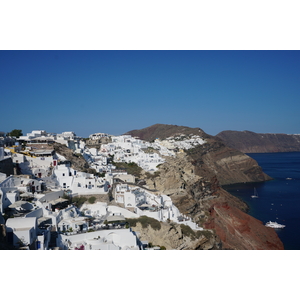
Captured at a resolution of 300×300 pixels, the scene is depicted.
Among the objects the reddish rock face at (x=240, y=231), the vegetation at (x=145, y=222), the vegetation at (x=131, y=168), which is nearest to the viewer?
the vegetation at (x=145, y=222)

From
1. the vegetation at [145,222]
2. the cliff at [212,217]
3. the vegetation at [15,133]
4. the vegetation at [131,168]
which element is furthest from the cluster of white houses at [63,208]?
the vegetation at [15,133]

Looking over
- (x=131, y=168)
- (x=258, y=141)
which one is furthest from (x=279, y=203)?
(x=258, y=141)

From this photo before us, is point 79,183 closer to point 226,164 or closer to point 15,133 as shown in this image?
point 15,133

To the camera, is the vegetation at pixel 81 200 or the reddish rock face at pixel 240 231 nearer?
the vegetation at pixel 81 200

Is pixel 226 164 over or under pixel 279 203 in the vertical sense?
over

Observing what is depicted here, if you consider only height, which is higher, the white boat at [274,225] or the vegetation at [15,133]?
the vegetation at [15,133]

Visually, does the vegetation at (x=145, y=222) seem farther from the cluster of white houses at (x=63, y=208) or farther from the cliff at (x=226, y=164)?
the cliff at (x=226, y=164)
